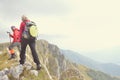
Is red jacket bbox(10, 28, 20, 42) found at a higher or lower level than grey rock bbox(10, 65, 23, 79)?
higher

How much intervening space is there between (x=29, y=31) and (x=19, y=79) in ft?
14.6

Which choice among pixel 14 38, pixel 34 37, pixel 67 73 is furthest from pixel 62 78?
pixel 34 37

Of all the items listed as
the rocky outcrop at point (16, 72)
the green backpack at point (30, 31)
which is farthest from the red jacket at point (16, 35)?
the green backpack at point (30, 31)

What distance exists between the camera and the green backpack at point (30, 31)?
20.8m

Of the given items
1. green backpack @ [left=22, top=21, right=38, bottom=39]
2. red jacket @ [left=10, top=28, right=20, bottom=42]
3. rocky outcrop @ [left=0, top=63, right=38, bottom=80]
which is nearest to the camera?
green backpack @ [left=22, top=21, right=38, bottom=39]

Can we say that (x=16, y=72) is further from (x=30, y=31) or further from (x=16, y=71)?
(x=30, y=31)

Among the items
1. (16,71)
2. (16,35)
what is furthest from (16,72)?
(16,35)

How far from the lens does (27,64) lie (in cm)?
2395

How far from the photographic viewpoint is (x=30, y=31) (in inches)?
818

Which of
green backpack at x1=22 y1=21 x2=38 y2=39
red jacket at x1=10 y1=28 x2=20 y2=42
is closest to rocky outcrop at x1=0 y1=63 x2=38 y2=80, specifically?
green backpack at x1=22 y1=21 x2=38 y2=39

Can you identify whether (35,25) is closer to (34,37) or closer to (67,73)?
(34,37)

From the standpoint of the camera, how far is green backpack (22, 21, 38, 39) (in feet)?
68.2

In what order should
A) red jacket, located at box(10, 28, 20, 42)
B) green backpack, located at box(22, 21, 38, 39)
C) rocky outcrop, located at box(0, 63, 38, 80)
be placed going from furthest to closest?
red jacket, located at box(10, 28, 20, 42) → rocky outcrop, located at box(0, 63, 38, 80) → green backpack, located at box(22, 21, 38, 39)

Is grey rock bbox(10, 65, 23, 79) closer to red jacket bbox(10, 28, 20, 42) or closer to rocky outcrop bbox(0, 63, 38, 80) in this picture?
rocky outcrop bbox(0, 63, 38, 80)
